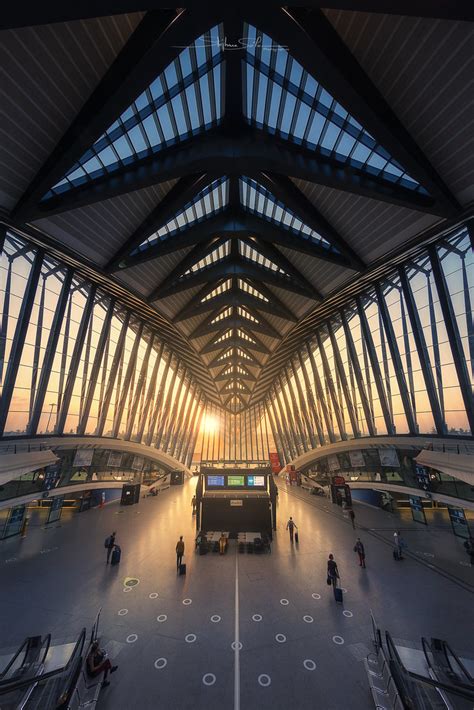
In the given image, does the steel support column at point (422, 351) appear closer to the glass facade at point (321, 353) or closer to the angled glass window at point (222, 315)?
the glass facade at point (321, 353)

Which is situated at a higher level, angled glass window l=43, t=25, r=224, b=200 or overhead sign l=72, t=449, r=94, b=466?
angled glass window l=43, t=25, r=224, b=200

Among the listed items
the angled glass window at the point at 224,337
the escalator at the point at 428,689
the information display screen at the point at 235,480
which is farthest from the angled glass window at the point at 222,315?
the escalator at the point at 428,689

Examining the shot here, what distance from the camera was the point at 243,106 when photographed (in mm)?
10242

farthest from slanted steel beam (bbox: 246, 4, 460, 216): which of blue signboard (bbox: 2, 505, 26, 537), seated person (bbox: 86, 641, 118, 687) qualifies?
blue signboard (bbox: 2, 505, 26, 537)

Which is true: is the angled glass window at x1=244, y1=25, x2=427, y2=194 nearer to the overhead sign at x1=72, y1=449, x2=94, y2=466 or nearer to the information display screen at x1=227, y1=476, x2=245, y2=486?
the information display screen at x1=227, y1=476, x2=245, y2=486

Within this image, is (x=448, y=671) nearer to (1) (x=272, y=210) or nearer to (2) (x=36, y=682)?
(2) (x=36, y=682)

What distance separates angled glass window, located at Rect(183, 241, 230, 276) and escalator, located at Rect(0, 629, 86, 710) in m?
18.2

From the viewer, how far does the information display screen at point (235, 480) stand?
51.3ft

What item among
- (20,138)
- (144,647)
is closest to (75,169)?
(20,138)

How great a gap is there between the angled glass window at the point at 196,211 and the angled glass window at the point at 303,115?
4.11m

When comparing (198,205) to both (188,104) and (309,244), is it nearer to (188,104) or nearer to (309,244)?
(188,104)

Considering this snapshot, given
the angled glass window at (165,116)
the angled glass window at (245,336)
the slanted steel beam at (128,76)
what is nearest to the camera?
the slanted steel beam at (128,76)

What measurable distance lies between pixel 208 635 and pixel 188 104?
16.1 metres

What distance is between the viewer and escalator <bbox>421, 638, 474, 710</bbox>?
210 inches
